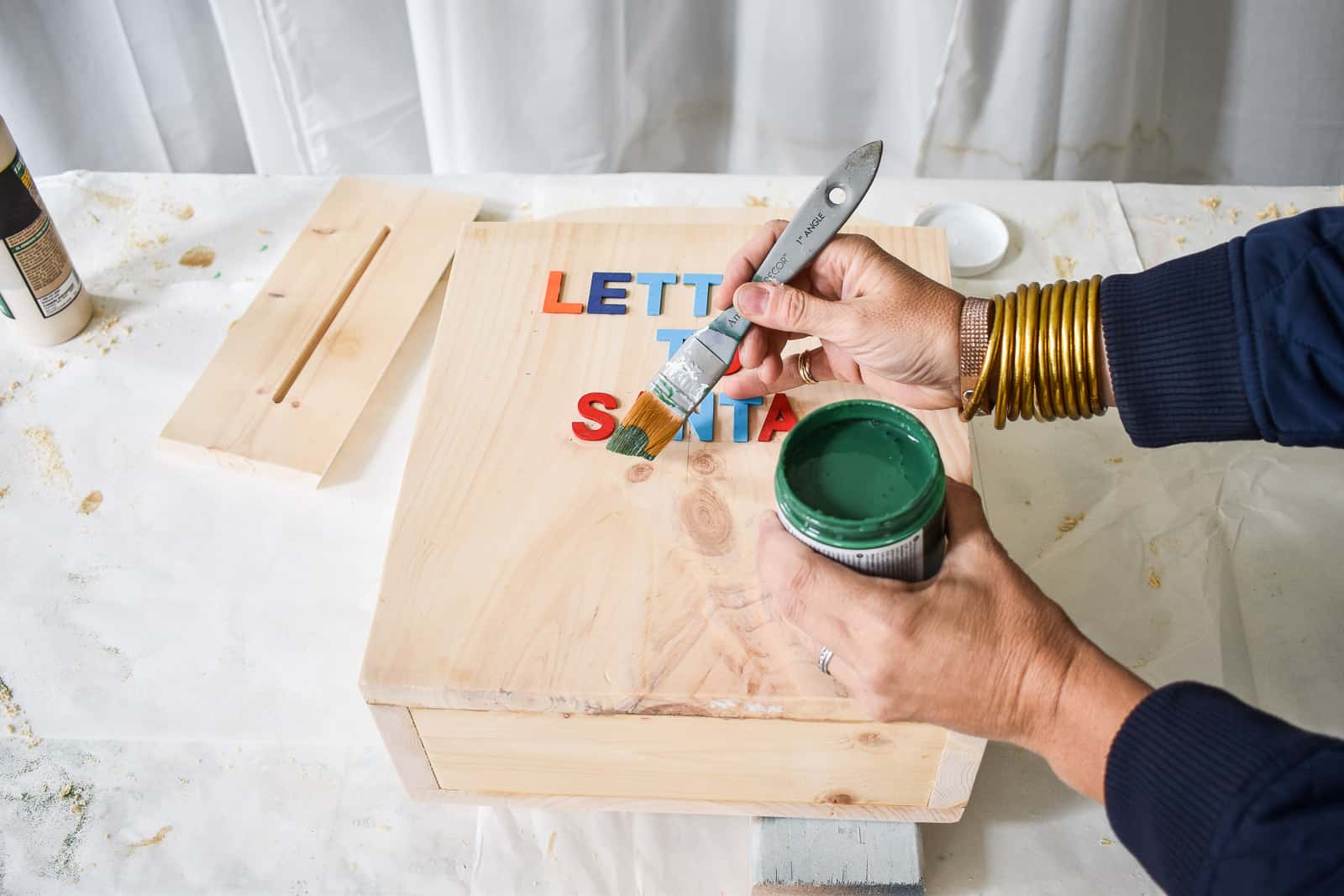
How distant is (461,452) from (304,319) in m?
0.38

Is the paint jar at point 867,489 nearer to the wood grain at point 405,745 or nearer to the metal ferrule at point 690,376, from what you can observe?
the metal ferrule at point 690,376

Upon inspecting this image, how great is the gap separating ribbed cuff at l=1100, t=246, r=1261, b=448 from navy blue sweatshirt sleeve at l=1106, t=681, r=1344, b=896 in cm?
20

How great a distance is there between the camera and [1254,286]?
0.63 m

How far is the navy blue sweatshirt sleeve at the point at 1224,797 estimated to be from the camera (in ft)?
1.51

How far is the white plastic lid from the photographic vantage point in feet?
3.54

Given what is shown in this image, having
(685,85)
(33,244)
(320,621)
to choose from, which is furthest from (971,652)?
(685,85)

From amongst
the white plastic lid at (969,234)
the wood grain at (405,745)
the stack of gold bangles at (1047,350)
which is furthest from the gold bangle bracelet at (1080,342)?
the wood grain at (405,745)

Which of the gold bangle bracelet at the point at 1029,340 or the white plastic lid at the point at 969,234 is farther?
the white plastic lid at the point at 969,234

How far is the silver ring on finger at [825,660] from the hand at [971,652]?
0.03m

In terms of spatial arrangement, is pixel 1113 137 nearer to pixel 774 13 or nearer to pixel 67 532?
pixel 774 13

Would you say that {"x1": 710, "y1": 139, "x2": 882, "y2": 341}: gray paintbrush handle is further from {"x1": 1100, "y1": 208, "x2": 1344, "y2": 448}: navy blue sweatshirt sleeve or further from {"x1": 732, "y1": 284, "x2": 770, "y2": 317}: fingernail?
{"x1": 1100, "y1": 208, "x2": 1344, "y2": 448}: navy blue sweatshirt sleeve

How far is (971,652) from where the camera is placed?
563 millimetres

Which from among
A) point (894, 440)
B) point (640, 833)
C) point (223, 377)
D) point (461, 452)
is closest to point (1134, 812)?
point (894, 440)

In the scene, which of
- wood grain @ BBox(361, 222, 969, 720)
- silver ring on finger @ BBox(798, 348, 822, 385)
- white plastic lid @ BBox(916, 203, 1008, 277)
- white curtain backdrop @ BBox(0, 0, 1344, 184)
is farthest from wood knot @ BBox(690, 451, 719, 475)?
white curtain backdrop @ BBox(0, 0, 1344, 184)
